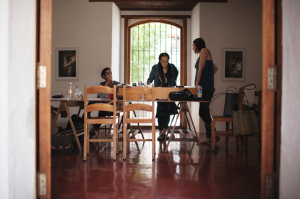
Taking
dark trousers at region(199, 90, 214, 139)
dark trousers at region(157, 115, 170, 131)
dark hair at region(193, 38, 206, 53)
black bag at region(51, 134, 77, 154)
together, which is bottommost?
black bag at region(51, 134, 77, 154)

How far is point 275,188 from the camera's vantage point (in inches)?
69.3

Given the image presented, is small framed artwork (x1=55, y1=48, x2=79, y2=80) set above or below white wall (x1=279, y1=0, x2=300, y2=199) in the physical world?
above

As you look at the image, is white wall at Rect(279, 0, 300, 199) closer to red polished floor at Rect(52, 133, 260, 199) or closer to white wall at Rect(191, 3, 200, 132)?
red polished floor at Rect(52, 133, 260, 199)

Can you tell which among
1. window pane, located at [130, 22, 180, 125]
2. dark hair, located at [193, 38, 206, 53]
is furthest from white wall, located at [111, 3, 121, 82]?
dark hair, located at [193, 38, 206, 53]

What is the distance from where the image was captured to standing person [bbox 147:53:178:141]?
4930 mm

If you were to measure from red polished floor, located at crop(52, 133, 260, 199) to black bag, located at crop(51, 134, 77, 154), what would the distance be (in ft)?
0.34

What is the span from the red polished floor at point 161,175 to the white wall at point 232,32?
2725 millimetres

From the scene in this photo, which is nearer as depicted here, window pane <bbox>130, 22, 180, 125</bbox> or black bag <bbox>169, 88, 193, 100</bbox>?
black bag <bbox>169, 88, 193, 100</bbox>

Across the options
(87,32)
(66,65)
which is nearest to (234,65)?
(87,32)

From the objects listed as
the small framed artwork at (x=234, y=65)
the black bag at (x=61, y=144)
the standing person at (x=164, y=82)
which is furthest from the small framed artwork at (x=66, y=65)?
the small framed artwork at (x=234, y=65)

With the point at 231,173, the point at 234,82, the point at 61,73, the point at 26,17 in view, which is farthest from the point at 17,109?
the point at 234,82

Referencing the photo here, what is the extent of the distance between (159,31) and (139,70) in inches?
44.6

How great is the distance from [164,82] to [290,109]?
358cm

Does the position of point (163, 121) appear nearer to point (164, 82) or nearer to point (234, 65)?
point (164, 82)
